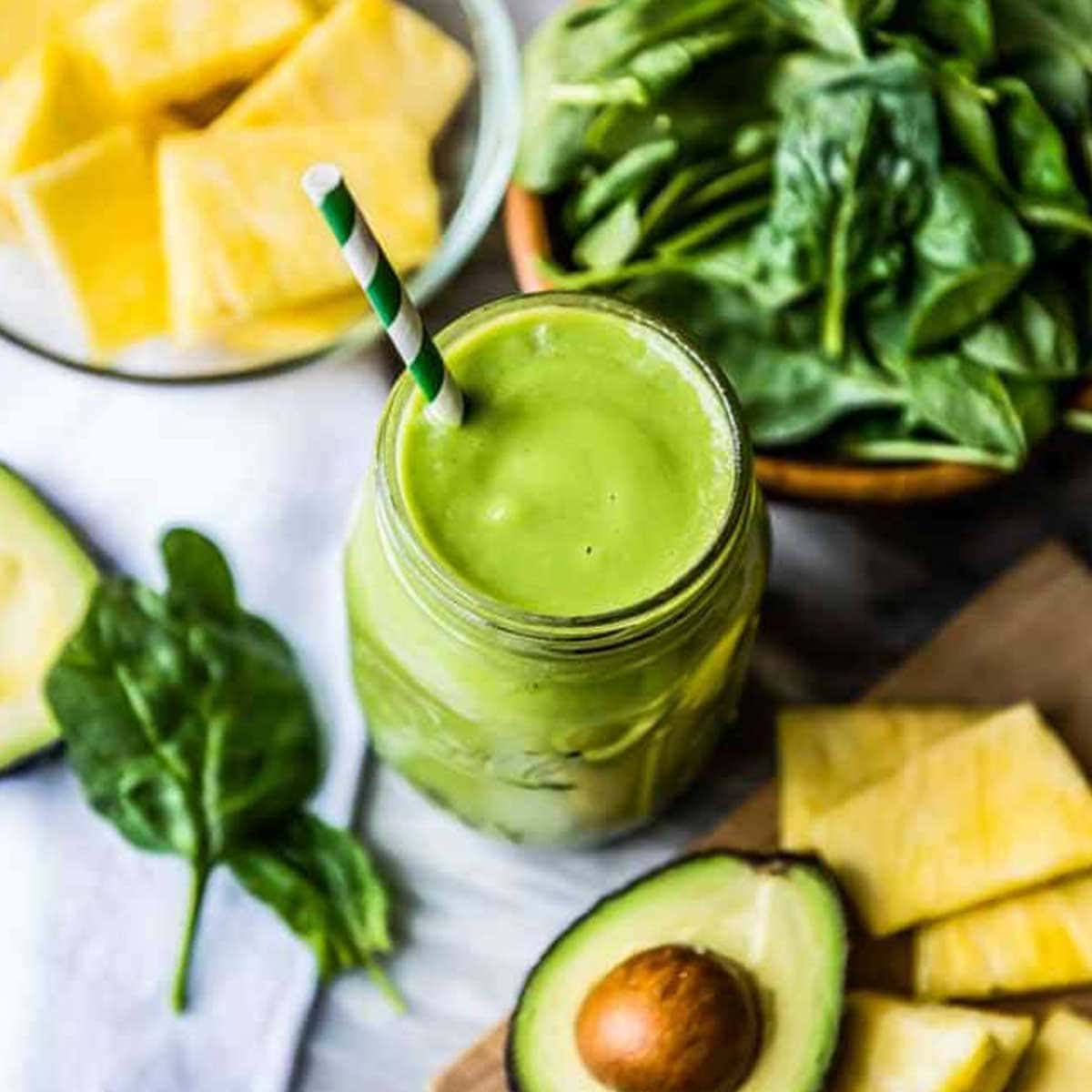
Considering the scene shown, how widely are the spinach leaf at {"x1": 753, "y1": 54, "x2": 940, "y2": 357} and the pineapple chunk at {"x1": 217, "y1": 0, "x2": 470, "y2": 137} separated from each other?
215 mm

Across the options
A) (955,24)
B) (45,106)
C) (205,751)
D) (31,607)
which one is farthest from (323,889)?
(955,24)

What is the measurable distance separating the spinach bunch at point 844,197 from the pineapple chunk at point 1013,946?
0.22 metres

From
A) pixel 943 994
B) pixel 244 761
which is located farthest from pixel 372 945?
pixel 943 994

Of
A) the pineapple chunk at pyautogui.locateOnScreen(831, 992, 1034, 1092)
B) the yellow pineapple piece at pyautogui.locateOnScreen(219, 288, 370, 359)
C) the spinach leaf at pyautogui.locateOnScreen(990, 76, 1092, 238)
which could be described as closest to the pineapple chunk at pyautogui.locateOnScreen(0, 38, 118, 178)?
the yellow pineapple piece at pyautogui.locateOnScreen(219, 288, 370, 359)

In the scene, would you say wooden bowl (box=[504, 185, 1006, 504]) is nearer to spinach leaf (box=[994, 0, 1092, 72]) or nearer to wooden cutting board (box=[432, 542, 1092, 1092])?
wooden cutting board (box=[432, 542, 1092, 1092])

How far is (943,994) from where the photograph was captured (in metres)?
0.99

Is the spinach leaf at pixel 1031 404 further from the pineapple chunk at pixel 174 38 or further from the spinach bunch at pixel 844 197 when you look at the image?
the pineapple chunk at pixel 174 38

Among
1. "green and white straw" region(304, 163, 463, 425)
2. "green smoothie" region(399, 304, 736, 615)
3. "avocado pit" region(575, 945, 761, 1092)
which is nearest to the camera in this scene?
"green and white straw" region(304, 163, 463, 425)

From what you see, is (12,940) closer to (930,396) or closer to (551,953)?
(551,953)

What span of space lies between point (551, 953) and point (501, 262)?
0.41m

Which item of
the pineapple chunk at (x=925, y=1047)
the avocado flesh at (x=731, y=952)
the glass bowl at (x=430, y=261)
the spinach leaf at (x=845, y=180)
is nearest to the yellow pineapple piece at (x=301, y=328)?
the glass bowl at (x=430, y=261)

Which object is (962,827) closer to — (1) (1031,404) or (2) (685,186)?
(1) (1031,404)

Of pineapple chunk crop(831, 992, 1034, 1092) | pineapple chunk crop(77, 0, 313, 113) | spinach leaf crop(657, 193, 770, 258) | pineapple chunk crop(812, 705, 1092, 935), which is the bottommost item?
pineapple chunk crop(831, 992, 1034, 1092)

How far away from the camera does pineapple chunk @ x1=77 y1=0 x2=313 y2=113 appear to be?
102cm
